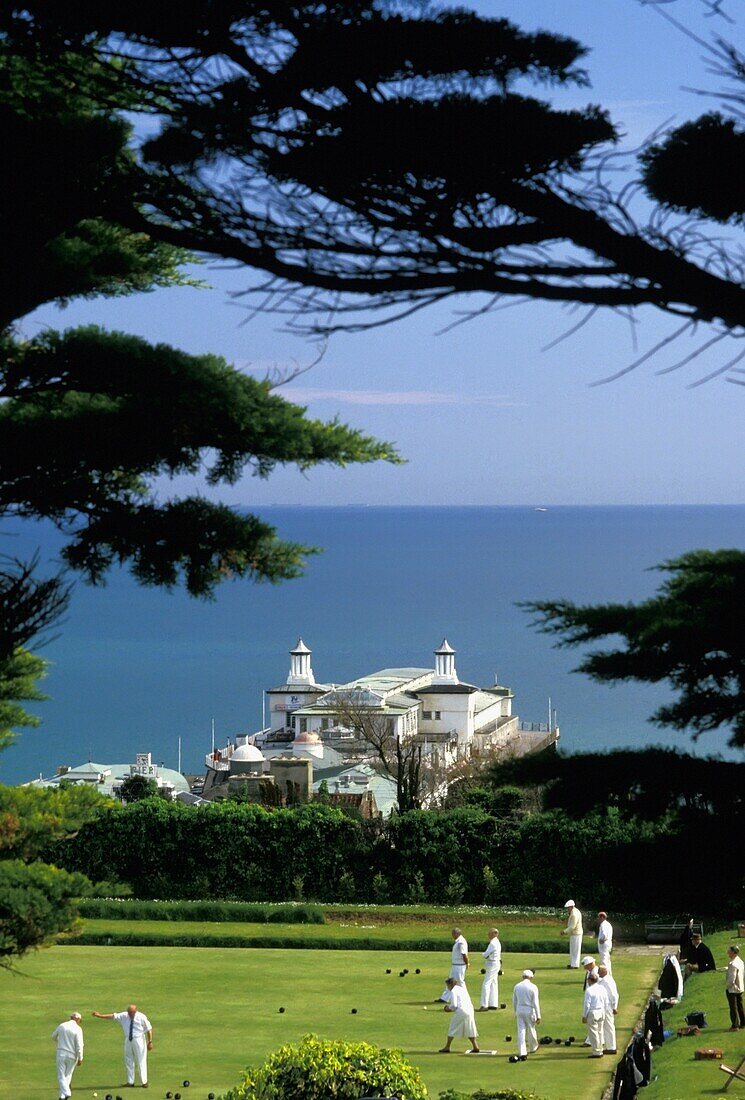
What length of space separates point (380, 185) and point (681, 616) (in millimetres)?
4239

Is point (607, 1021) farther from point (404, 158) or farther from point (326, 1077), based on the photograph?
point (404, 158)

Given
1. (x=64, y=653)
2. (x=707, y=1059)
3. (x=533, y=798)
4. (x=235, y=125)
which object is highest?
(x=64, y=653)

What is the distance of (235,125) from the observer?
208 inches

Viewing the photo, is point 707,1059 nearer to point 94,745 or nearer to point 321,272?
point 321,272

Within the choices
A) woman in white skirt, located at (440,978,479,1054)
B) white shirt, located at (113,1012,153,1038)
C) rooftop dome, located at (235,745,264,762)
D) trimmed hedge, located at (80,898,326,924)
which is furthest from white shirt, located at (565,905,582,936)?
rooftop dome, located at (235,745,264,762)

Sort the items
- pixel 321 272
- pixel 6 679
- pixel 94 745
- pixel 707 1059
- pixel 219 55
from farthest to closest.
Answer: pixel 94 745
pixel 707 1059
pixel 6 679
pixel 219 55
pixel 321 272

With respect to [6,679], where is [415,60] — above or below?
above

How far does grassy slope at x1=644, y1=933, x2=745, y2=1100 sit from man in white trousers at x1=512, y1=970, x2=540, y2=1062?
1.35 metres

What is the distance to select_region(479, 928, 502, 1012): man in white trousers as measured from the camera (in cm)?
1744

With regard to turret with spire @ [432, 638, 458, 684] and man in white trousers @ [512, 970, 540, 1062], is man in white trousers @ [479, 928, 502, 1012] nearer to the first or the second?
man in white trousers @ [512, 970, 540, 1062]

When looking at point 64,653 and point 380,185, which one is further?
point 64,653

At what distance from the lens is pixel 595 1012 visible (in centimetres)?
1506

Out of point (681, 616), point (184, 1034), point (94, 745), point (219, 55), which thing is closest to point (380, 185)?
point (219, 55)

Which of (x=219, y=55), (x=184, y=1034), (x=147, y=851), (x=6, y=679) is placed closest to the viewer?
(x=219, y=55)
